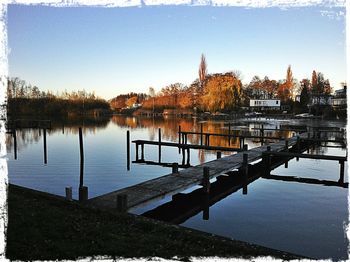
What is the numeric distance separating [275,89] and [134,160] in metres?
122

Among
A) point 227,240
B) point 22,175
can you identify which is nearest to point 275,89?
point 22,175

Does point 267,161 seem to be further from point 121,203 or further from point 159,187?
point 121,203

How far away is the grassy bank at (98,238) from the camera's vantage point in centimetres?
672

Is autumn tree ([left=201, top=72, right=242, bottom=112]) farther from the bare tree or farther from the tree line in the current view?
the bare tree

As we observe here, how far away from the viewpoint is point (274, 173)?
75.7ft

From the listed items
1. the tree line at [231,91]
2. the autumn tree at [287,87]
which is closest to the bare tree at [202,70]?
the tree line at [231,91]

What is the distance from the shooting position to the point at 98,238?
7.51 meters

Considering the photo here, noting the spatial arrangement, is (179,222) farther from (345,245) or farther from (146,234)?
(345,245)

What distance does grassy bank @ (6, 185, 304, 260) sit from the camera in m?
6.72

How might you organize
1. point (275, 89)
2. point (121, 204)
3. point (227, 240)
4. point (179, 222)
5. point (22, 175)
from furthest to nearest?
point (275, 89), point (22, 175), point (179, 222), point (121, 204), point (227, 240)

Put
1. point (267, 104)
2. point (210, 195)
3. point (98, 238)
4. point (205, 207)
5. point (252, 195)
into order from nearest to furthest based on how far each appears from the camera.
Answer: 1. point (98, 238)
2. point (205, 207)
3. point (210, 195)
4. point (252, 195)
5. point (267, 104)

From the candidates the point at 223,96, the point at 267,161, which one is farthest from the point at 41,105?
the point at 267,161

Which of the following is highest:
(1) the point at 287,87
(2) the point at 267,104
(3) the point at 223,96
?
(1) the point at 287,87

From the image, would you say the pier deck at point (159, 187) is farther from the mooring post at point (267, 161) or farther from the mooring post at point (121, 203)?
the mooring post at point (267, 161)
